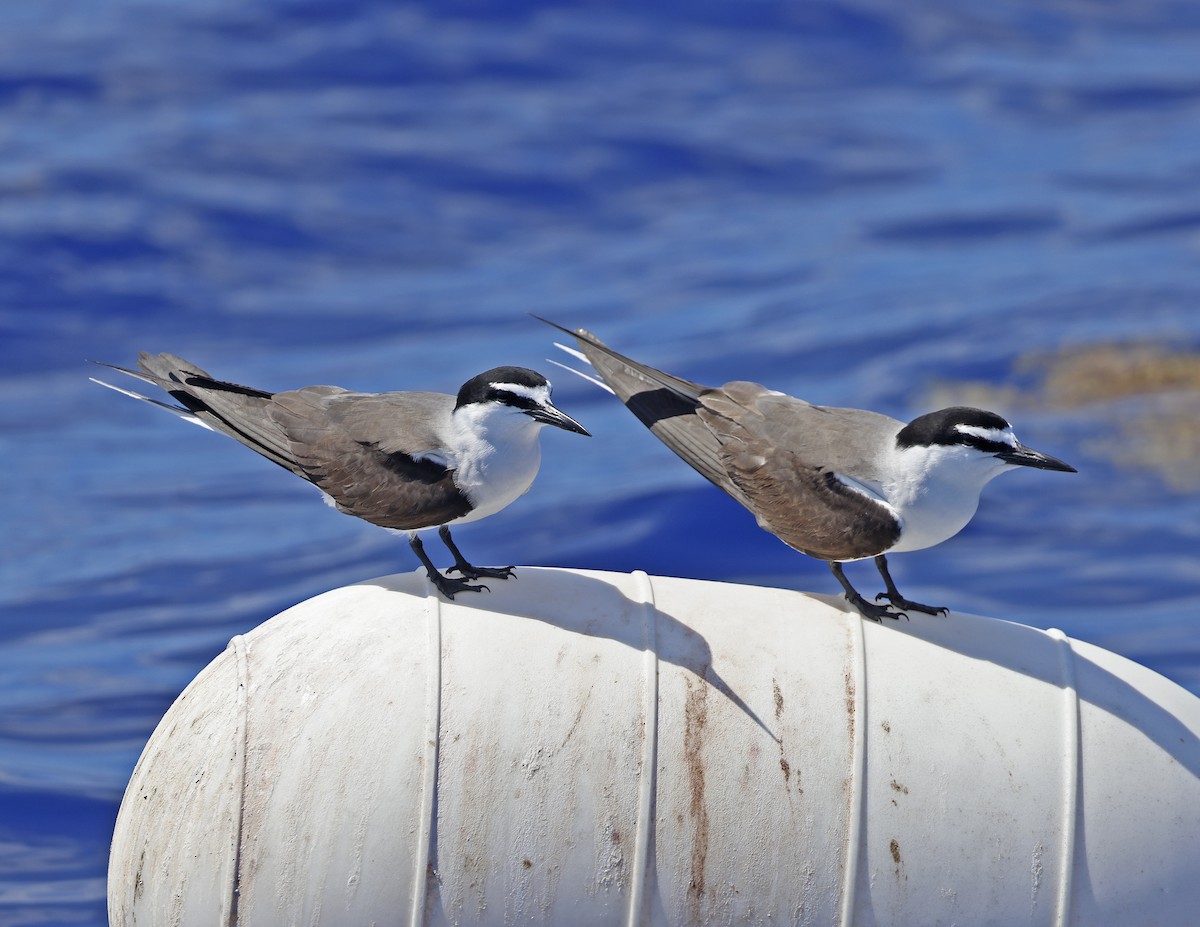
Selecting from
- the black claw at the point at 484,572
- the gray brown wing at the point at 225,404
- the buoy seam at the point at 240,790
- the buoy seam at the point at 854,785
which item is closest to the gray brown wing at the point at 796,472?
the buoy seam at the point at 854,785

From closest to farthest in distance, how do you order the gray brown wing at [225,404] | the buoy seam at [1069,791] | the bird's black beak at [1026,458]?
the buoy seam at [1069,791]
the bird's black beak at [1026,458]
the gray brown wing at [225,404]

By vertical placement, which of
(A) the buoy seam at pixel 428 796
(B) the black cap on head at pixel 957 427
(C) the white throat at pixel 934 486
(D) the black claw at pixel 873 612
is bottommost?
(A) the buoy seam at pixel 428 796

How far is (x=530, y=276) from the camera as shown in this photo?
89.1 ft

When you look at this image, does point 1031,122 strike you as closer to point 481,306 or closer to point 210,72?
point 481,306

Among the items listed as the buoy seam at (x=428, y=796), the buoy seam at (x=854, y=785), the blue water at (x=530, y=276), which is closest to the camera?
the buoy seam at (x=428, y=796)

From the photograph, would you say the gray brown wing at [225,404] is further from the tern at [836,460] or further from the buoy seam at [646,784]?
the buoy seam at [646,784]

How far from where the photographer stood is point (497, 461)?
8.47 m

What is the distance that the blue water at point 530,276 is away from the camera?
18.0m

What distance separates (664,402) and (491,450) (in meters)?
1.46

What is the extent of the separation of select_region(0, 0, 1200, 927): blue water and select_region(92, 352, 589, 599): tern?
549cm

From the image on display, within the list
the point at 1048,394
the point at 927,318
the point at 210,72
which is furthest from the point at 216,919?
the point at 210,72

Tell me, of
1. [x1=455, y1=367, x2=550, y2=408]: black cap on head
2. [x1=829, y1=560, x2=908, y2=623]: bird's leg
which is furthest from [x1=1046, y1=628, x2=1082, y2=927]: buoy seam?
[x1=455, y1=367, x2=550, y2=408]: black cap on head

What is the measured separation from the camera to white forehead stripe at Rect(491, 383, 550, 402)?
839 centimetres

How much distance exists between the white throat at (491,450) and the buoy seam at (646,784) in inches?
45.4
